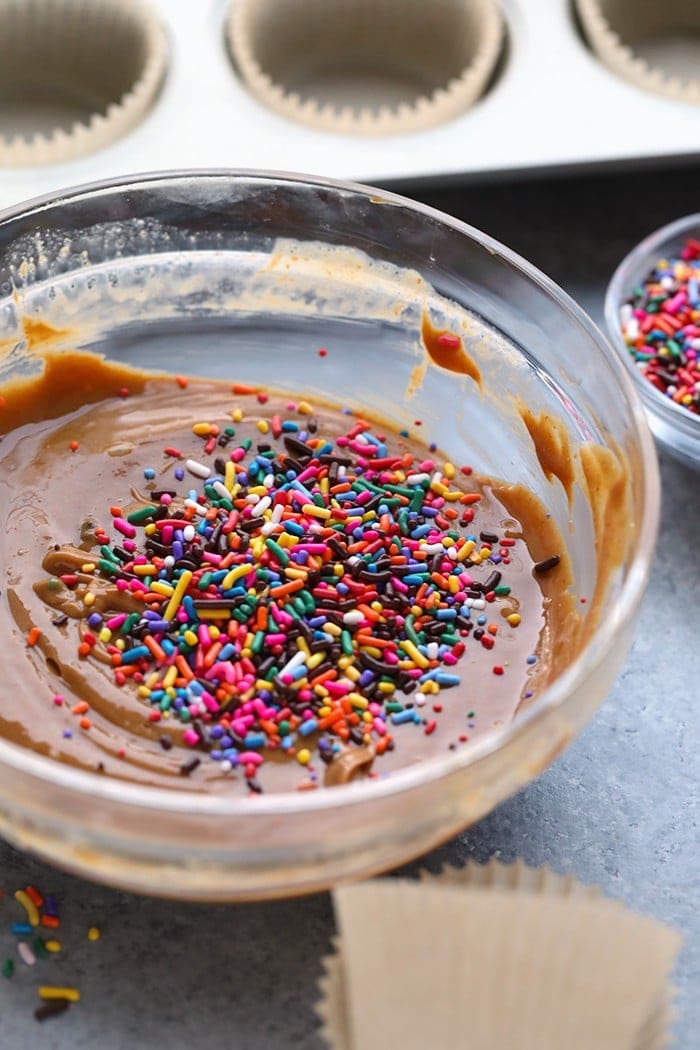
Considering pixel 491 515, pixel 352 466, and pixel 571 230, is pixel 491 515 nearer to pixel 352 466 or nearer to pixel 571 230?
pixel 352 466

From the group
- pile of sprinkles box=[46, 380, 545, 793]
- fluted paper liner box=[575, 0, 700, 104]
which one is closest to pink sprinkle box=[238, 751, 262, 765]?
pile of sprinkles box=[46, 380, 545, 793]

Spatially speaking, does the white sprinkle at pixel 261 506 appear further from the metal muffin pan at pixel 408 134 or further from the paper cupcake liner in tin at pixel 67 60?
the paper cupcake liner in tin at pixel 67 60

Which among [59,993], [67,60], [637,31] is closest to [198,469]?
[59,993]

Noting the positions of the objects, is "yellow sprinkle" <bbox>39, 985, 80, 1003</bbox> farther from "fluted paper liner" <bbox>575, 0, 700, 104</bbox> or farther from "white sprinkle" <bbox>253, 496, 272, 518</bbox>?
"fluted paper liner" <bbox>575, 0, 700, 104</bbox>

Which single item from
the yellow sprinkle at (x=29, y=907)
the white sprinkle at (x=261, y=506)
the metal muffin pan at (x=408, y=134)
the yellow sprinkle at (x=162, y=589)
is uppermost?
the metal muffin pan at (x=408, y=134)

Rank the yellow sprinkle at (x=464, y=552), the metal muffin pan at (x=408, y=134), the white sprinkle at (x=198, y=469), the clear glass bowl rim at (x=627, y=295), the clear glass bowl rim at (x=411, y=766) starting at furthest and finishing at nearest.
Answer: the metal muffin pan at (x=408, y=134)
the clear glass bowl rim at (x=627, y=295)
the white sprinkle at (x=198, y=469)
the yellow sprinkle at (x=464, y=552)
the clear glass bowl rim at (x=411, y=766)

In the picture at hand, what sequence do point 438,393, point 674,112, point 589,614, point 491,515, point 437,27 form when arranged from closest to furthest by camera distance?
point 589,614 < point 491,515 < point 438,393 < point 674,112 < point 437,27

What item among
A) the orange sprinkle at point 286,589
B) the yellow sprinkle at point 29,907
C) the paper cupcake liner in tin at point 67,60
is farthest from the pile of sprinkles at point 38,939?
the paper cupcake liner in tin at point 67,60

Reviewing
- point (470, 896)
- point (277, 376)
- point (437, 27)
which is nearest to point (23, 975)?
point (470, 896)
